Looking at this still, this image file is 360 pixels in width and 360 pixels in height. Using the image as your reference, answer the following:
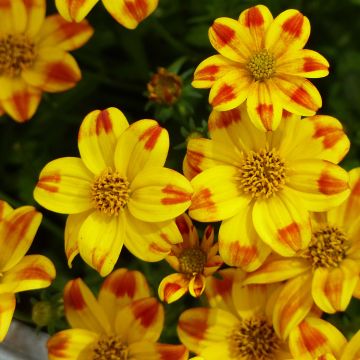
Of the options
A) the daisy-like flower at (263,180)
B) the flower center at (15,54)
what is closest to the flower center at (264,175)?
the daisy-like flower at (263,180)

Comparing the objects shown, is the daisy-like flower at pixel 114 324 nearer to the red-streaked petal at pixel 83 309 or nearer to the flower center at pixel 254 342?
the red-streaked petal at pixel 83 309

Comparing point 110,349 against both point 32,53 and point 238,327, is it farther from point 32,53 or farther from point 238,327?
point 32,53

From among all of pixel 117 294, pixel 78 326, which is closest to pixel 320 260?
pixel 117 294

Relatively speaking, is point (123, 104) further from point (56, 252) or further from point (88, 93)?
point (56, 252)

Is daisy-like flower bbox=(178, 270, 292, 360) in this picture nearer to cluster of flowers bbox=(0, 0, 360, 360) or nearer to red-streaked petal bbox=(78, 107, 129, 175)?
cluster of flowers bbox=(0, 0, 360, 360)

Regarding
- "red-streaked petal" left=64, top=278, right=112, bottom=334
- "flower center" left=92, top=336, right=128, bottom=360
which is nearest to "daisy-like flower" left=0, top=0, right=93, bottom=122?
"red-streaked petal" left=64, top=278, right=112, bottom=334
